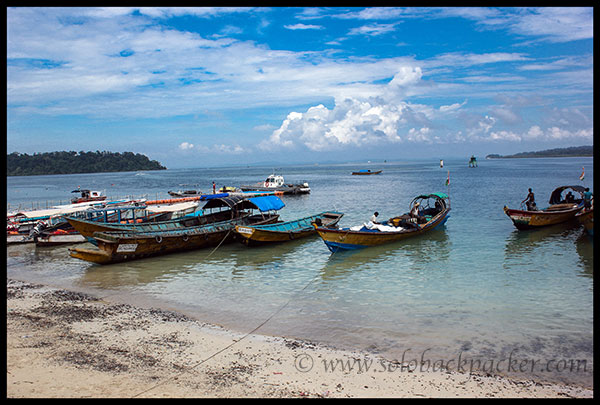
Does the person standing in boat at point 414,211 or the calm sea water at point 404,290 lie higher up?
the person standing in boat at point 414,211

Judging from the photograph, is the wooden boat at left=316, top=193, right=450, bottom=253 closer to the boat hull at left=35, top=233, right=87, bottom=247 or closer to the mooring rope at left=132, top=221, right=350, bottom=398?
the mooring rope at left=132, top=221, right=350, bottom=398

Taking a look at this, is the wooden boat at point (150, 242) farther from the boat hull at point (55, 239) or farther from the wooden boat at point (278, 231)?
the boat hull at point (55, 239)

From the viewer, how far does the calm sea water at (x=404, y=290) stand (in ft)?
32.6

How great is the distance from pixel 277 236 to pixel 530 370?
14.0 meters

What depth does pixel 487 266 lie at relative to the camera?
17.5 m

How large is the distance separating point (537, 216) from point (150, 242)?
19.7 m

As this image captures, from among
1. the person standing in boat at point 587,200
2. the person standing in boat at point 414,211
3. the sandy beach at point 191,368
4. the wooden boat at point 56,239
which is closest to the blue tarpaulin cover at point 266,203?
the person standing in boat at point 414,211

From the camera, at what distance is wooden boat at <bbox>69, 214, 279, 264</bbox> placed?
18.0 m

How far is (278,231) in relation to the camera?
69.7ft

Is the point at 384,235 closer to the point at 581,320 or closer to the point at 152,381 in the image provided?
the point at 581,320

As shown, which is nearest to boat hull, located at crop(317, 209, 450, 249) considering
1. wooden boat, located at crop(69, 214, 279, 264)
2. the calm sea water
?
the calm sea water

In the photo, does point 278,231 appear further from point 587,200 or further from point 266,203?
point 587,200

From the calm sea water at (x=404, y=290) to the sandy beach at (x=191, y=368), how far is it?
33.1 inches

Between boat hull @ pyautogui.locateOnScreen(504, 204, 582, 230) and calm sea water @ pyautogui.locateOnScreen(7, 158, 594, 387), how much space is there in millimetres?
515
